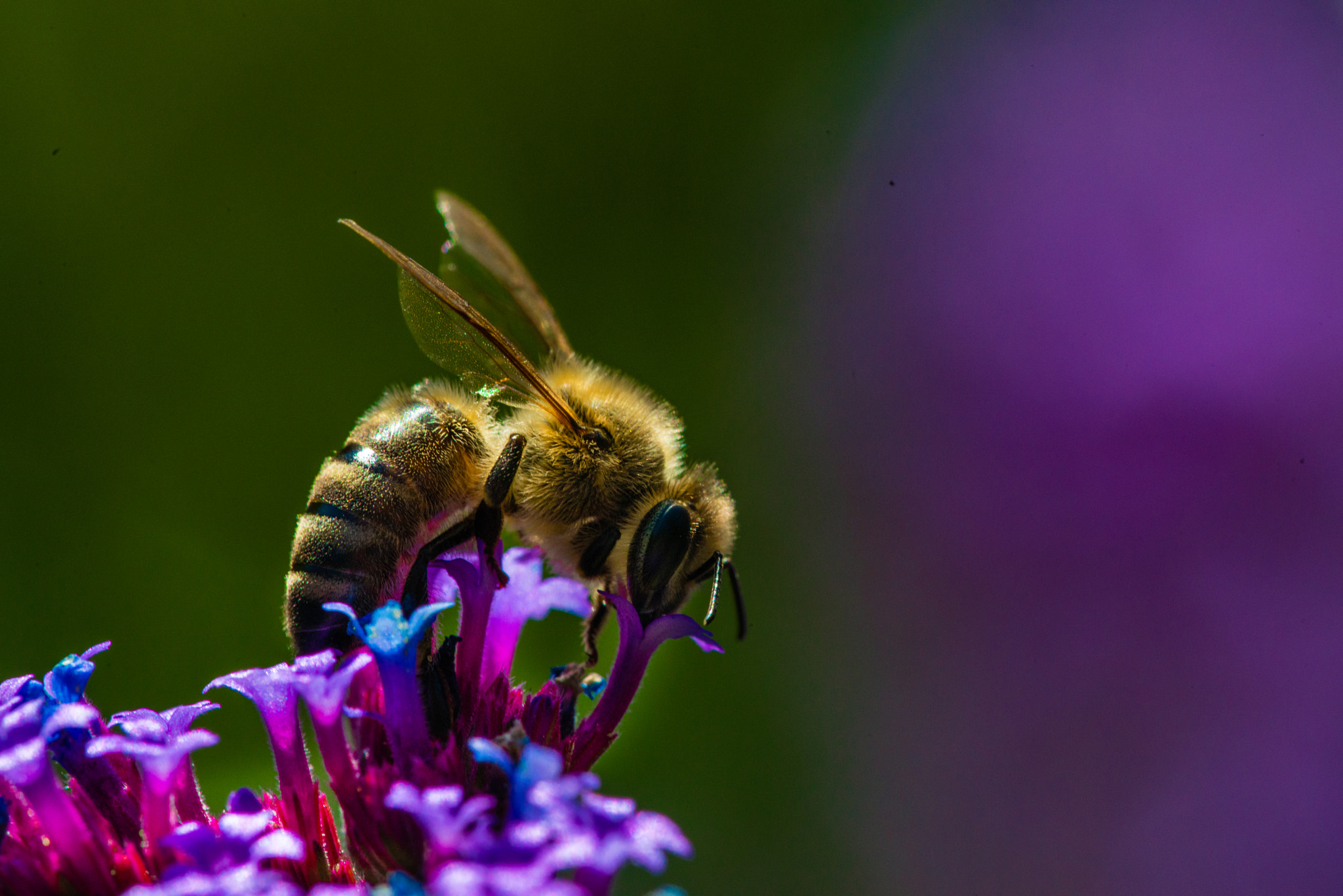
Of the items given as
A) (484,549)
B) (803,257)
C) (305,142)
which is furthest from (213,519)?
(803,257)

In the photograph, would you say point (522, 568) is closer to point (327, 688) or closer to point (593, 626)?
point (593, 626)

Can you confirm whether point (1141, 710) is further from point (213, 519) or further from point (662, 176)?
point (213, 519)

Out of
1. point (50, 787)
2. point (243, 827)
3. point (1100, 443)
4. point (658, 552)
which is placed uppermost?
point (1100, 443)

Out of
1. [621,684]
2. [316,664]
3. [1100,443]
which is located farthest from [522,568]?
[1100,443]

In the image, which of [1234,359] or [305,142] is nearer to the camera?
[305,142]

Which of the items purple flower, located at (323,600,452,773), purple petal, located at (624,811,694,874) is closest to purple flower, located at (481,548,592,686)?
purple flower, located at (323,600,452,773)

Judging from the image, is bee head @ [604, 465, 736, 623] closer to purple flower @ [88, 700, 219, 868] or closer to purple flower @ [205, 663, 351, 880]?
purple flower @ [205, 663, 351, 880]
